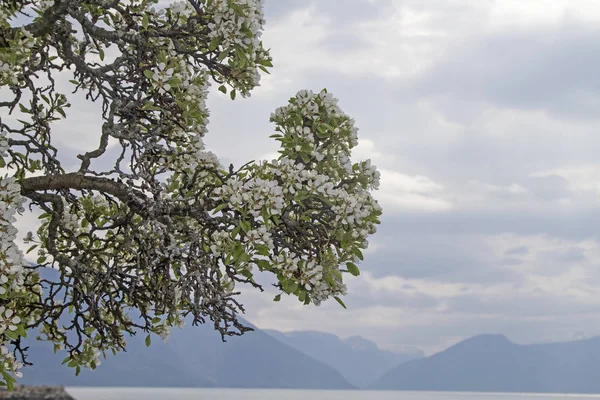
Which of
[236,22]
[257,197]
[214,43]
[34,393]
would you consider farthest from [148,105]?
[34,393]

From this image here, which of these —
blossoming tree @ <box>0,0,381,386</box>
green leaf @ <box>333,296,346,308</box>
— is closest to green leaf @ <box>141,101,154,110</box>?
blossoming tree @ <box>0,0,381,386</box>

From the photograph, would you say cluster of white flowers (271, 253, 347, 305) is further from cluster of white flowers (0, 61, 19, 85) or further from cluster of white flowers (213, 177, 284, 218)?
cluster of white flowers (0, 61, 19, 85)

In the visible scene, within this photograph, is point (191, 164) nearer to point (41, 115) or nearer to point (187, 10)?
point (187, 10)

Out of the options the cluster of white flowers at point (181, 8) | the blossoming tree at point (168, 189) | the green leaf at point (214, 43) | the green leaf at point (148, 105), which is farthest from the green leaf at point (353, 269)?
the cluster of white flowers at point (181, 8)

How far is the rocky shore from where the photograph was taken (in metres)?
31.3

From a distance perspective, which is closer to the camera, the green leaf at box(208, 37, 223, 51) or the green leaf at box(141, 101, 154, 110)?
the green leaf at box(208, 37, 223, 51)

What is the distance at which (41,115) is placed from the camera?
11477mm

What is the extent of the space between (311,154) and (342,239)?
1.17 m

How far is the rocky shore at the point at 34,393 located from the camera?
31277 mm

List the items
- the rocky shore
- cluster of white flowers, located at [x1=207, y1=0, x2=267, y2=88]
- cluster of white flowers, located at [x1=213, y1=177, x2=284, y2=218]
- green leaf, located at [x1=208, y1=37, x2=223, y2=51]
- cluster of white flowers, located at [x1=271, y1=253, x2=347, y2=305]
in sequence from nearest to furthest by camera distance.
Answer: cluster of white flowers, located at [x1=213, y1=177, x2=284, y2=218] < cluster of white flowers, located at [x1=271, y1=253, x2=347, y2=305] < cluster of white flowers, located at [x1=207, y1=0, x2=267, y2=88] < green leaf, located at [x1=208, y1=37, x2=223, y2=51] < the rocky shore

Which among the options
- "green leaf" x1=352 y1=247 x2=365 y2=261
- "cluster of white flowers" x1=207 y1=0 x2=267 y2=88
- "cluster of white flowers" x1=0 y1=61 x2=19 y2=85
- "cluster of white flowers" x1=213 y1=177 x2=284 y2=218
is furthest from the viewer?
"cluster of white flowers" x1=0 y1=61 x2=19 y2=85

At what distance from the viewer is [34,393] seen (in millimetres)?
33219

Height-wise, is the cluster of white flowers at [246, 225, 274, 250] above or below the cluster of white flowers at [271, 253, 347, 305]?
above

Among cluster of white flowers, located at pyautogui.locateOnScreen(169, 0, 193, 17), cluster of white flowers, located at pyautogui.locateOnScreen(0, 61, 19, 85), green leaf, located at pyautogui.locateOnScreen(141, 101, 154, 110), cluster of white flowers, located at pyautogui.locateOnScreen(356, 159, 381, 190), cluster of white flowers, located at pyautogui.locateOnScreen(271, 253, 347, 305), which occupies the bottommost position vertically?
cluster of white flowers, located at pyautogui.locateOnScreen(271, 253, 347, 305)
